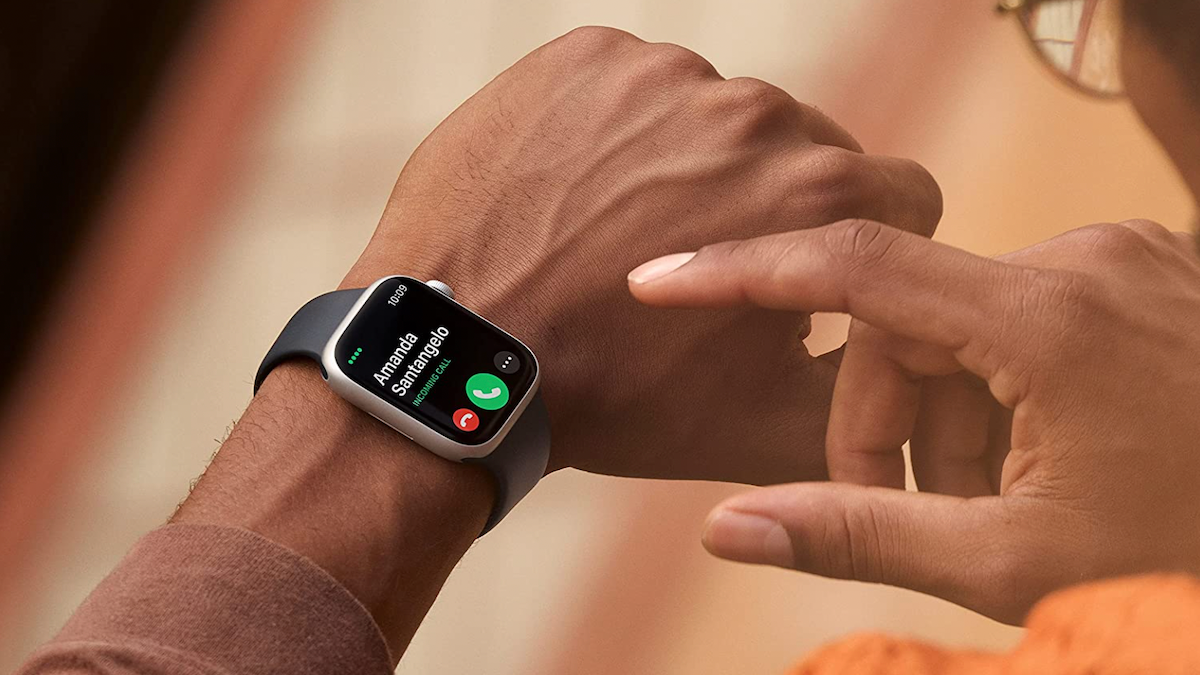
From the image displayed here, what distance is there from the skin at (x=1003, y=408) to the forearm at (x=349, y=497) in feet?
0.39

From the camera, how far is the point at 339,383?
48 centimetres

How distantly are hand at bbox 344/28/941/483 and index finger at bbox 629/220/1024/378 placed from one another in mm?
30

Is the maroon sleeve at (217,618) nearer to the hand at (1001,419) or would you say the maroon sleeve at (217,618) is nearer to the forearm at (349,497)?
the forearm at (349,497)

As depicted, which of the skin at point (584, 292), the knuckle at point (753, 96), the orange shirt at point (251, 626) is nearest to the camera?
the orange shirt at point (251, 626)

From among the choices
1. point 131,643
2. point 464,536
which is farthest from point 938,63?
point 131,643

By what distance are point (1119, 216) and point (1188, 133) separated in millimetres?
43

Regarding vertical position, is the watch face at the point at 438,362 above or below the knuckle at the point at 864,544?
below

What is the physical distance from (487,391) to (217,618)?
→ 142 millimetres

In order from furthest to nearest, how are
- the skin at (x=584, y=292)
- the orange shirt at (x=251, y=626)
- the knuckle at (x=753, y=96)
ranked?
1. the knuckle at (x=753, y=96)
2. the skin at (x=584, y=292)
3. the orange shirt at (x=251, y=626)

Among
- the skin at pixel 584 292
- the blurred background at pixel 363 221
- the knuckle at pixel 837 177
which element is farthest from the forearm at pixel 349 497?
the knuckle at pixel 837 177

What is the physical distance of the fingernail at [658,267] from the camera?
0.52 m

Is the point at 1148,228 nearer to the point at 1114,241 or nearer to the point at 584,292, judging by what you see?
the point at 1114,241

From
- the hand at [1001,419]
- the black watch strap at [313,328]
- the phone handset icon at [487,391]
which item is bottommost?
the black watch strap at [313,328]

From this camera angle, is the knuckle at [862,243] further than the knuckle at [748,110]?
No
